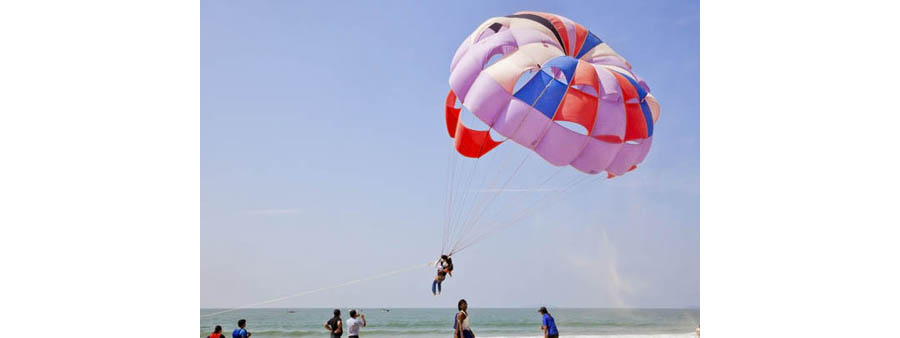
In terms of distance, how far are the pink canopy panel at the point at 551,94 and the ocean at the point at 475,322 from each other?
22.2 feet

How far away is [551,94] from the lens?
5.36m

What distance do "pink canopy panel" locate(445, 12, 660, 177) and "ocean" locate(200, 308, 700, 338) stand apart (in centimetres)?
677

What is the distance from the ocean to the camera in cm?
1285

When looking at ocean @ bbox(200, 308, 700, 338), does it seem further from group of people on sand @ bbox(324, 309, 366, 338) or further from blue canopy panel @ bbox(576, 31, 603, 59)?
blue canopy panel @ bbox(576, 31, 603, 59)

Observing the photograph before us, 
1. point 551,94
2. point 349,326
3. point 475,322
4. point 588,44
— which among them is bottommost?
point 475,322

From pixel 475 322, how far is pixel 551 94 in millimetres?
12015

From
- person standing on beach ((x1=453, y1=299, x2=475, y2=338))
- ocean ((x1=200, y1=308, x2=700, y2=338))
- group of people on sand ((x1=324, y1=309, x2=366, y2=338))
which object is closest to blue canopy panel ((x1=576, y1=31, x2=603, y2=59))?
person standing on beach ((x1=453, y1=299, x2=475, y2=338))

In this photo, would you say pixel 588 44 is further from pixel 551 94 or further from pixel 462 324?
pixel 462 324

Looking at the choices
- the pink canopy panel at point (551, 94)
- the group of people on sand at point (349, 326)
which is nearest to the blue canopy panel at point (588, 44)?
the pink canopy panel at point (551, 94)

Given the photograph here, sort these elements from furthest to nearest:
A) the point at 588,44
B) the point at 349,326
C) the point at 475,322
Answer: the point at 475,322 → the point at 588,44 → the point at 349,326

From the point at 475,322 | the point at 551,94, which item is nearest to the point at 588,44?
the point at 551,94

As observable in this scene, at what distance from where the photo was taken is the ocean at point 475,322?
12.9 meters

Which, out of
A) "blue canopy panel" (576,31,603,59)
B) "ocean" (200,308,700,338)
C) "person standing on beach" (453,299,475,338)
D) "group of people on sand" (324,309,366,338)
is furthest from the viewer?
"ocean" (200,308,700,338)
